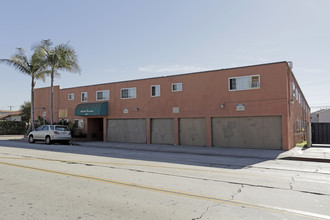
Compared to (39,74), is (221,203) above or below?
below

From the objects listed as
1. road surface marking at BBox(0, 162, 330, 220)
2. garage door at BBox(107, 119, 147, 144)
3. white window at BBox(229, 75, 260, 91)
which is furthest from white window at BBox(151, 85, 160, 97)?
road surface marking at BBox(0, 162, 330, 220)

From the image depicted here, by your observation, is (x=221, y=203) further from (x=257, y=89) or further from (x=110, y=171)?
(x=257, y=89)

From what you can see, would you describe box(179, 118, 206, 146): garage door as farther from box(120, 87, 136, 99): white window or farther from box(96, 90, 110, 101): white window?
box(96, 90, 110, 101): white window

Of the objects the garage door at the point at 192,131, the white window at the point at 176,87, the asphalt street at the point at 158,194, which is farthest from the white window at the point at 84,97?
the asphalt street at the point at 158,194

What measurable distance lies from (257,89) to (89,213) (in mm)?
15469

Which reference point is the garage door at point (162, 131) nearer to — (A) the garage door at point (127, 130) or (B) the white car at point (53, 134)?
(A) the garage door at point (127, 130)

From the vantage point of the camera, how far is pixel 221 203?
215 inches

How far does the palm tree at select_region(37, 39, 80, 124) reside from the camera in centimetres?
2630

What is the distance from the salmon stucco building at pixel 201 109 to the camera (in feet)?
57.5

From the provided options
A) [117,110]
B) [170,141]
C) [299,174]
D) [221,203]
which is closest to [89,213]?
[221,203]

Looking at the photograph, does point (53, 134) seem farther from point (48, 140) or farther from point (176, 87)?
point (176, 87)

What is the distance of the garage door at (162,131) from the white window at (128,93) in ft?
10.3

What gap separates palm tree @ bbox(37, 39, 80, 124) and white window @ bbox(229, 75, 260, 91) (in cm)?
1628

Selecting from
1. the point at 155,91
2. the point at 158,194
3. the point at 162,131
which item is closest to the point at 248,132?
the point at 162,131
